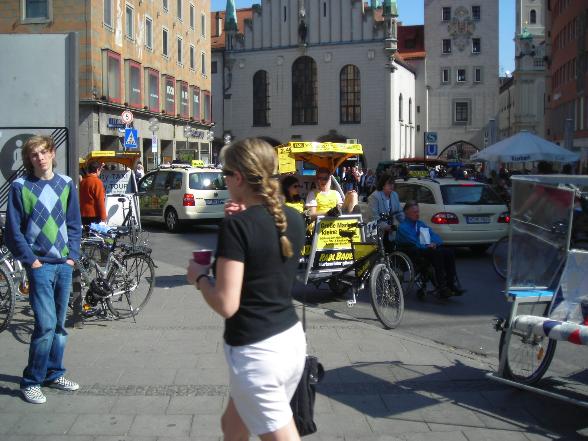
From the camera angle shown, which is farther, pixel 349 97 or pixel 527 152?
pixel 349 97

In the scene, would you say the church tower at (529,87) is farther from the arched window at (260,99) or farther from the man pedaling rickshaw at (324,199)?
the man pedaling rickshaw at (324,199)

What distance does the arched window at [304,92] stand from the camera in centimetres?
6469

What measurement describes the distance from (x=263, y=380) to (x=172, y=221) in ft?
58.2

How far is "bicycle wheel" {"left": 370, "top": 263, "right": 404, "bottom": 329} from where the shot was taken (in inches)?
331

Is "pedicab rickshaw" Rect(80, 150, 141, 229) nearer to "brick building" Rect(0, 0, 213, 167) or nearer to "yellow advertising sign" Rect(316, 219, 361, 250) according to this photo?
"yellow advertising sign" Rect(316, 219, 361, 250)

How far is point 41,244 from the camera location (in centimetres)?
552

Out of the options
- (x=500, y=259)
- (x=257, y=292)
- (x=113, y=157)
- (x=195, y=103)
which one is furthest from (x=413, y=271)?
(x=195, y=103)

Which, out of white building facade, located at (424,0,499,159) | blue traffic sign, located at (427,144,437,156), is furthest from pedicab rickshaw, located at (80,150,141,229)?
white building facade, located at (424,0,499,159)

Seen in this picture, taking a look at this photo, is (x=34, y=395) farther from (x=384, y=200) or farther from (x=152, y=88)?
(x=152, y=88)

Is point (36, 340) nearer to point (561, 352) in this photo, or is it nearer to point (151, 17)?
point (561, 352)

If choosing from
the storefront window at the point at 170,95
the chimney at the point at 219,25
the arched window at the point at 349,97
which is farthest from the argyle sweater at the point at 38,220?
the chimney at the point at 219,25

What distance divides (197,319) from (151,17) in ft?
122

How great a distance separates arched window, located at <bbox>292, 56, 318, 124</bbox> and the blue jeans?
59947 millimetres

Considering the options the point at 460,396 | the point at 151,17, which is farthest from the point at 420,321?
the point at 151,17
